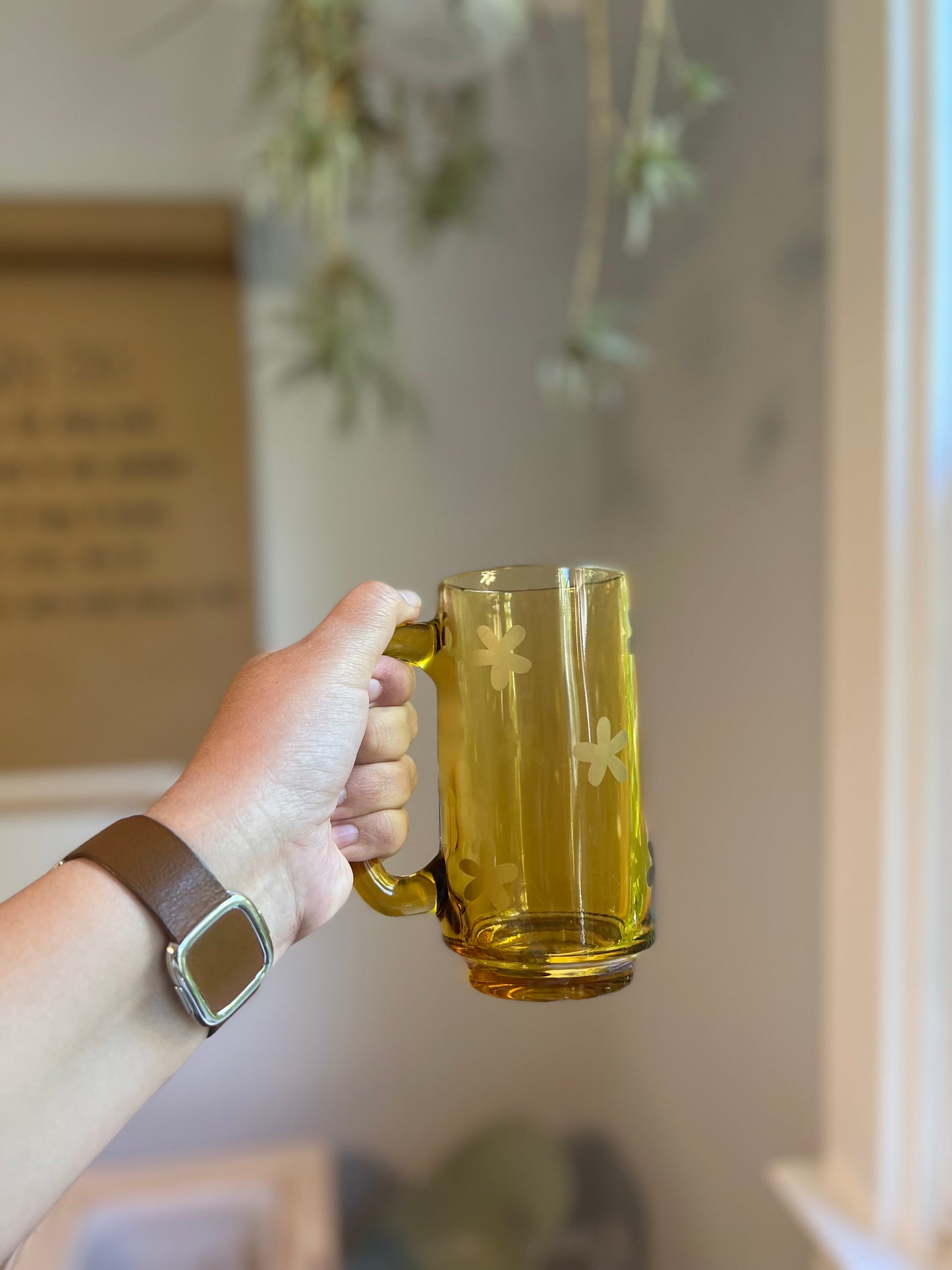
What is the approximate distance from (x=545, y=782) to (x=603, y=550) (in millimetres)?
1389

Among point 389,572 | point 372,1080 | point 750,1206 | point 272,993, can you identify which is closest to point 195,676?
point 389,572

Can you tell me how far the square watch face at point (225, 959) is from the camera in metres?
0.40

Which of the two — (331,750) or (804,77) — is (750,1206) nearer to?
(331,750)

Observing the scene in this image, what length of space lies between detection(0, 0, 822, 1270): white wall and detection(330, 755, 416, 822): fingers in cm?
78

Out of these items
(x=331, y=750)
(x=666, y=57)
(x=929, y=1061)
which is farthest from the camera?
(x=666, y=57)

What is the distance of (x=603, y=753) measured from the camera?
1.47 feet

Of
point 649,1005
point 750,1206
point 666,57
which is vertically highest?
point 666,57

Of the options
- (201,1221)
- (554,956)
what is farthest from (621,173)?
(201,1221)

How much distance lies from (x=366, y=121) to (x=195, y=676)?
35.1 inches

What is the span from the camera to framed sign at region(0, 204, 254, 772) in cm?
169

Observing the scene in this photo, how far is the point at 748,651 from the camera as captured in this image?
4.35ft

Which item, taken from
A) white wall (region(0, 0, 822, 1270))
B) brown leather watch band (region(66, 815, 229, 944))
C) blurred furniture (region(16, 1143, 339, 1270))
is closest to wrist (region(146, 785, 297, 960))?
brown leather watch band (region(66, 815, 229, 944))

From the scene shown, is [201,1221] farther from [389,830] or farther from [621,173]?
[621,173]

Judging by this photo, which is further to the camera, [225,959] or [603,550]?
[603,550]
